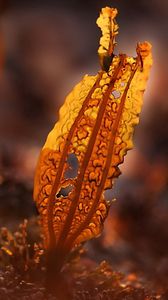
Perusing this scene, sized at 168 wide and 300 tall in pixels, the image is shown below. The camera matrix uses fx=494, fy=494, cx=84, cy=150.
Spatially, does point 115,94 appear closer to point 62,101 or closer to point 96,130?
point 96,130

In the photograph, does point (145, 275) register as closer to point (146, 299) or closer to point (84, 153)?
point (146, 299)

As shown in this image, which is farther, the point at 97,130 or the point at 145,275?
the point at 145,275

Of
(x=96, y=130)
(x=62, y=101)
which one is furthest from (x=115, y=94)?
(x=62, y=101)

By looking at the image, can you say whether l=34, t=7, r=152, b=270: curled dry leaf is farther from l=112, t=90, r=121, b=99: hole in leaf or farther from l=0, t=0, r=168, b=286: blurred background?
l=0, t=0, r=168, b=286: blurred background

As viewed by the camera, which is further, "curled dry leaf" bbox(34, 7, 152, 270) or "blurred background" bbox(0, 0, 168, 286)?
"blurred background" bbox(0, 0, 168, 286)

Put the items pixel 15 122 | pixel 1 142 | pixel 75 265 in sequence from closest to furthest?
pixel 75 265 → pixel 1 142 → pixel 15 122

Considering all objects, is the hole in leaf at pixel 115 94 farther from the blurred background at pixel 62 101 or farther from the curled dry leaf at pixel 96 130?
the blurred background at pixel 62 101

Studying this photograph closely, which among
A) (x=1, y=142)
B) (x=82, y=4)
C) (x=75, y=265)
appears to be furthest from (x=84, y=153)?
(x=82, y=4)

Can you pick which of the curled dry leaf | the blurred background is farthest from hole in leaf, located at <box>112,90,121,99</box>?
the blurred background

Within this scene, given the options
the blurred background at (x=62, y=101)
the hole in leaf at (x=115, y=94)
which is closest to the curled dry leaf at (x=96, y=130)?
the hole in leaf at (x=115, y=94)
